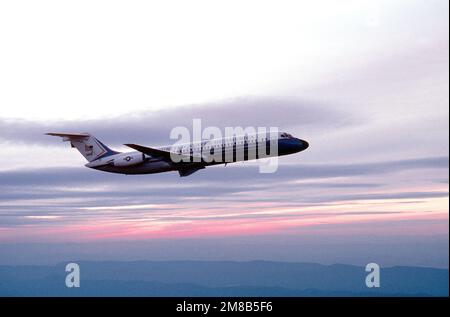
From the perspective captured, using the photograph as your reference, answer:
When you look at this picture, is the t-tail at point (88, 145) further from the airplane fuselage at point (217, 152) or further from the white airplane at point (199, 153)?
the airplane fuselage at point (217, 152)

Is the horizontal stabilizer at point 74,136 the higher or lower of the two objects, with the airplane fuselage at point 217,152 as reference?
higher

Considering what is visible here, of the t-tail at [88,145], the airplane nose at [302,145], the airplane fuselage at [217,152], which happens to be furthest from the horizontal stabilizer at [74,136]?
the airplane nose at [302,145]

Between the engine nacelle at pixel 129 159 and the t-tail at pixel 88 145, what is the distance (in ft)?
12.6

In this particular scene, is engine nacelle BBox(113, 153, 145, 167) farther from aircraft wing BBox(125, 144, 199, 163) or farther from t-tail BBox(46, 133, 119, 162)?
t-tail BBox(46, 133, 119, 162)

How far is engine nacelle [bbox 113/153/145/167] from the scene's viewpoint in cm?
7431

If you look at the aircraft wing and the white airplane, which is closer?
the white airplane

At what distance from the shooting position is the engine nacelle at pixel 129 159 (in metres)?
74.3

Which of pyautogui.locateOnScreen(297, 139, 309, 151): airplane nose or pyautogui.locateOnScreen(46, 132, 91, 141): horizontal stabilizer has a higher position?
pyautogui.locateOnScreen(46, 132, 91, 141): horizontal stabilizer

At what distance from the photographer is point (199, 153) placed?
230 feet

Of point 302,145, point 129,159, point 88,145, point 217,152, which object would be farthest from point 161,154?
point 302,145

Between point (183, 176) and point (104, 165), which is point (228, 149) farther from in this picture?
point (104, 165)

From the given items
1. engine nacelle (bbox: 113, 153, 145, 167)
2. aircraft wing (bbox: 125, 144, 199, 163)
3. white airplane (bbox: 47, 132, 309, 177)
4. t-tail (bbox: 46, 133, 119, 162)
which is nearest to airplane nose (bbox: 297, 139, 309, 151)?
white airplane (bbox: 47, 132, 309, 177)

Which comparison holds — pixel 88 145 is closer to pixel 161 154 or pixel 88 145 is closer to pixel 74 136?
pixel 74 136
